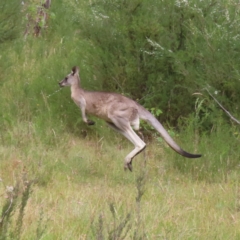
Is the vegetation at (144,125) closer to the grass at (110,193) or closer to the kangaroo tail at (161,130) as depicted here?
the grass at (110,193)

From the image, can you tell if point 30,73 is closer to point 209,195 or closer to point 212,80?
point 212,80

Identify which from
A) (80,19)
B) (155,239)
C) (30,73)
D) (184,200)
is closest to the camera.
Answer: (155,239)

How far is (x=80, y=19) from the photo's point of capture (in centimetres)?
972

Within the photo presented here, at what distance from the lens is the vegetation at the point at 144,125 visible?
5.58m

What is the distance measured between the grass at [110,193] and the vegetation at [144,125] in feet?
0.05

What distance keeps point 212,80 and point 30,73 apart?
407cm

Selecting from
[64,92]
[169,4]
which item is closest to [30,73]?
[64,92]

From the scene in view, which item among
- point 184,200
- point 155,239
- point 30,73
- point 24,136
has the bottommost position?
point 30,73

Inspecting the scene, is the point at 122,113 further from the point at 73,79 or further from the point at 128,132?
the point at 73,79

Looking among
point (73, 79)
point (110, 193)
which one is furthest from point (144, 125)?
point (110, 193)

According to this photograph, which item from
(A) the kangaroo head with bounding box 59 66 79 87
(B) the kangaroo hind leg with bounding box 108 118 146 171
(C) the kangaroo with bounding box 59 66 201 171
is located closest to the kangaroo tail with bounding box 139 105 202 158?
(C) the kangaroo with bounding box 59 66 201 171

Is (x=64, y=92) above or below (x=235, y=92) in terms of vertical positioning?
below

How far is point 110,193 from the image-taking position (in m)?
6.13

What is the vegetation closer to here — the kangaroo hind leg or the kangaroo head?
the kangaroo hind leg
